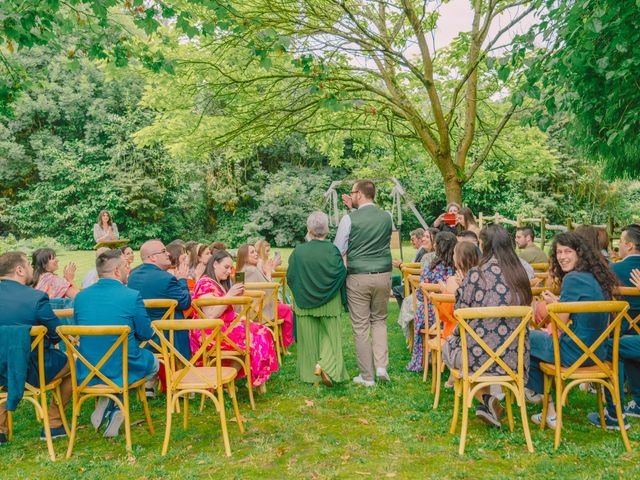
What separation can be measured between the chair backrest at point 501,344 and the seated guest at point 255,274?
324 centimetres

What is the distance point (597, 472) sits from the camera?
342 cm

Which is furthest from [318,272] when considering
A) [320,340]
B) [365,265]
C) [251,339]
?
[251,339]

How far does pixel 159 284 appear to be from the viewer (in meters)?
5.07

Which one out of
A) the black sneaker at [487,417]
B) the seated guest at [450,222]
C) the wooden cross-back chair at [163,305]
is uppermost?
the seated guest at [450,222]

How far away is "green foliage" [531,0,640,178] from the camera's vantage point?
4906mm

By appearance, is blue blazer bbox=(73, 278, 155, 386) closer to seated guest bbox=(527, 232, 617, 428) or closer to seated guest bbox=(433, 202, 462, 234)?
seated guest bbox=(527, 232, 617, 428)

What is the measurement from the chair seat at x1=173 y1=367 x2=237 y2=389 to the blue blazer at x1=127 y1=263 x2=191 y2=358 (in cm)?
83

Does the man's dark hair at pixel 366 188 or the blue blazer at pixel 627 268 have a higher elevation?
the man's dark hair at pixel 366 188

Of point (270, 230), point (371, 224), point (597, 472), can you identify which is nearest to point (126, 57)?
point (371, 224)

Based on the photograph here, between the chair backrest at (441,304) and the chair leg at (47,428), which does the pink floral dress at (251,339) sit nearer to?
the chair leg at (47,428)

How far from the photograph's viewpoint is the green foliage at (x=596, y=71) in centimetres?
491

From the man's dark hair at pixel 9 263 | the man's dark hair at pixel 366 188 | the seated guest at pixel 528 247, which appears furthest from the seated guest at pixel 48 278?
the seated guest at pixel 528 247

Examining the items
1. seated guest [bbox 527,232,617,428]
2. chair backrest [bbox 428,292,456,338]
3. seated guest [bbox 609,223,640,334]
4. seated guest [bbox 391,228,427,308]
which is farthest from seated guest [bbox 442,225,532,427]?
seated guest [bbox 391,228,427,308]

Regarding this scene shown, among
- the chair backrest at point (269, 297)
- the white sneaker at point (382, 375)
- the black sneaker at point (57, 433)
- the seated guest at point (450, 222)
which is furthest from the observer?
the seated guest at point (450, 222)
